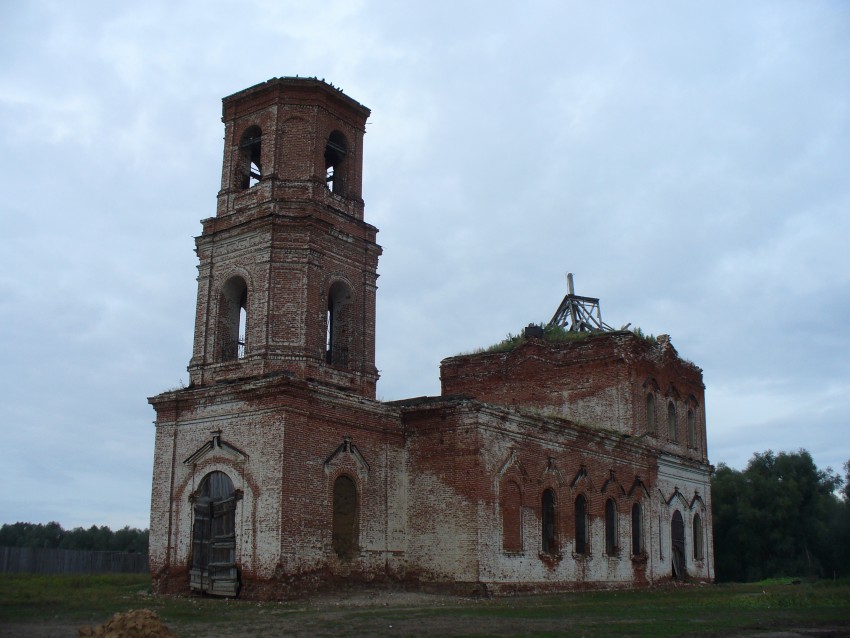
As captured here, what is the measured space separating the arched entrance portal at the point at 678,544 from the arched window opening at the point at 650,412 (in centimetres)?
311

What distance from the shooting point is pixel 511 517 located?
70.8 feet

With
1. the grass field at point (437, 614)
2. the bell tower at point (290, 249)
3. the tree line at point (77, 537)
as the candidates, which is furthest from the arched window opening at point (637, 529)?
the tree line at point (77, 537)

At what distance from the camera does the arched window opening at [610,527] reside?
84.3ft

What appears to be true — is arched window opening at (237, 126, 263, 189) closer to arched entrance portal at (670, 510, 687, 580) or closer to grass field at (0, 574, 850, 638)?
grass field at (0, 574, 850, 638)

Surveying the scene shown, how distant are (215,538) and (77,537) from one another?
139 ft

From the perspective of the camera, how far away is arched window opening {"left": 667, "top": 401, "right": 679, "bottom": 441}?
102ft

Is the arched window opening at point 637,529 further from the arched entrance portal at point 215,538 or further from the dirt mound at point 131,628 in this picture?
the dirt mound at point 131,628

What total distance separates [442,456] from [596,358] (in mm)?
9545

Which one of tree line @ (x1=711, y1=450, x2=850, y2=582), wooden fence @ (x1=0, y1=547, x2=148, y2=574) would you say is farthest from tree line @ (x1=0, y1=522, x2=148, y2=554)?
tree line @ (x1=711, y1=450, x2=850, y2=582)

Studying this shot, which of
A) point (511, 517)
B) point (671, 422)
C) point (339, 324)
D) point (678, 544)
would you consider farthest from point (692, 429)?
point (339, 324)

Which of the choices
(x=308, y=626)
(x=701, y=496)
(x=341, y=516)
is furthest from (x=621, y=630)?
(x=701, y=496)

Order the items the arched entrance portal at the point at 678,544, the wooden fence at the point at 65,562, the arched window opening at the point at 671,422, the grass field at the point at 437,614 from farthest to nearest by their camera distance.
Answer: the arched window opening at the point at 671,422
the wooden fence at the point at 65,562
the arched entrance portal at the point at 678,544
the grass field at the point at 437,614

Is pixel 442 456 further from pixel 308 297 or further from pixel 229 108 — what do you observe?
pixel 229 108

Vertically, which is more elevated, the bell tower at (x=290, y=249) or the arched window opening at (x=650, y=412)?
the bell tower at (x=290, y=249)
